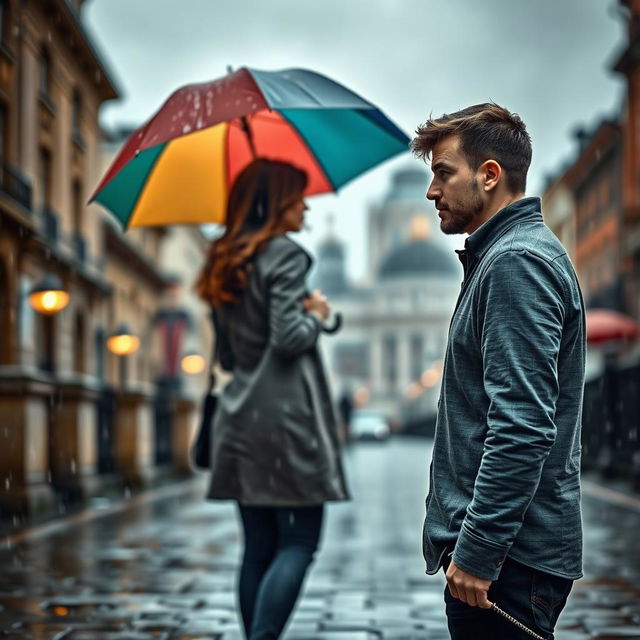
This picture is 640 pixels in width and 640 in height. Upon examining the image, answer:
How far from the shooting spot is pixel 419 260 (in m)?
143

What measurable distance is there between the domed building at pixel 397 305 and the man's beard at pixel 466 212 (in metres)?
130

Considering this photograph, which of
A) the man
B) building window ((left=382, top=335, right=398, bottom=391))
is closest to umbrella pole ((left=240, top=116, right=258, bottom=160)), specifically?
the man

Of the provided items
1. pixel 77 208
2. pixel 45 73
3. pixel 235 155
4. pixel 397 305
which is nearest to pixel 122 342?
pixel 45 73

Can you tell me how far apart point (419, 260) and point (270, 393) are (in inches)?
5492

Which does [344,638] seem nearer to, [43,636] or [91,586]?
[43,636]

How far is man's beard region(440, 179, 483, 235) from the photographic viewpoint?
8.57ft

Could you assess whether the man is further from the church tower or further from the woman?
the church tower

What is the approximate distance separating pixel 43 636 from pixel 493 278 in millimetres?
3564

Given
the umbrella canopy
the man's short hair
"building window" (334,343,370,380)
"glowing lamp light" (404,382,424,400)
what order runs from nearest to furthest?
the man's short hair < the umbrella canopy < "glowing lamp light" (404,382,424,400) < "building window" (334,343,370,380)

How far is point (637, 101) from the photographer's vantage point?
28828mm

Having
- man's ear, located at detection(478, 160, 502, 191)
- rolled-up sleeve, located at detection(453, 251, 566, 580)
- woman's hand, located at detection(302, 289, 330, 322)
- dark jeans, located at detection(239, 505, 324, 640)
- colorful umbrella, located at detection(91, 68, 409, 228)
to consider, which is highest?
colorful umbrella, located at detection(91, 68, 409, 228)

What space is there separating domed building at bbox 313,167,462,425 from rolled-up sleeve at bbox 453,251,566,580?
130660mm

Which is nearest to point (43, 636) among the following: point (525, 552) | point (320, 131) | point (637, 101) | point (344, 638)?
point (344, 638)

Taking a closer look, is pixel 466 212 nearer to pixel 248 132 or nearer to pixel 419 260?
pixel 248 132
